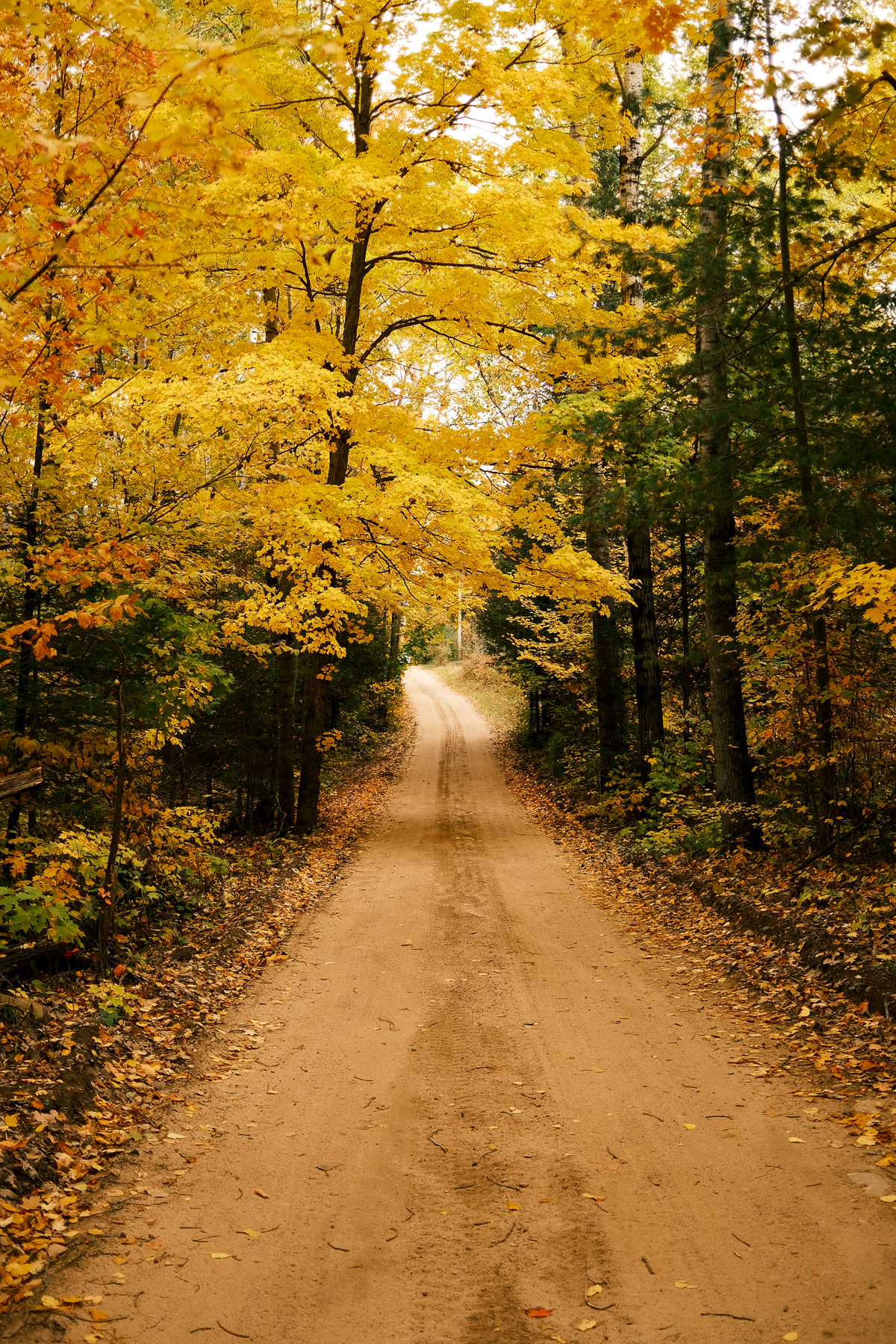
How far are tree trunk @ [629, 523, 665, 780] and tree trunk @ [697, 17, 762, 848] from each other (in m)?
3.30

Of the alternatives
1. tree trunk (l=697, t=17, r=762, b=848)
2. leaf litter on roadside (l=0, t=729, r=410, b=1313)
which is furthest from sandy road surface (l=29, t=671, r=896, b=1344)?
tree trunk (l=697, t=17, r=762, b=848)

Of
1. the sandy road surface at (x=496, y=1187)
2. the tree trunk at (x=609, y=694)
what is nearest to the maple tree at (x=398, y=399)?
the tree trunk at (x=609, y=694)

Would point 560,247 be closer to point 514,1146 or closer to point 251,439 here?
point 251,439

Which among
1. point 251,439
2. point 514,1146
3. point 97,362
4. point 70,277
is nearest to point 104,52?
point 70,277

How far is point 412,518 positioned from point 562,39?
6.38 m

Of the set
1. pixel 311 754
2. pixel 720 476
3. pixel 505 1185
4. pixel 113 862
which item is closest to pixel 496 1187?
pixel 505 1185

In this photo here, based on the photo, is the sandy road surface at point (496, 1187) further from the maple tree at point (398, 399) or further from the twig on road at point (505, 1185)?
the maple tree at point (398, 399)

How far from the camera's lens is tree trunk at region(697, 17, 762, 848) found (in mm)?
8977

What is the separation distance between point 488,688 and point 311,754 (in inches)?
1321

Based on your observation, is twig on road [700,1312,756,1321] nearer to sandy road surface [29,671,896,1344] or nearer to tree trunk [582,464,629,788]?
sandy road surface [29,671,896,1344]

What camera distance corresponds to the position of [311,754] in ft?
48.0

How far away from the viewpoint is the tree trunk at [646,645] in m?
14.3

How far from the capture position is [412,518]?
1222cm

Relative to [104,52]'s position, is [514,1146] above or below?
below
